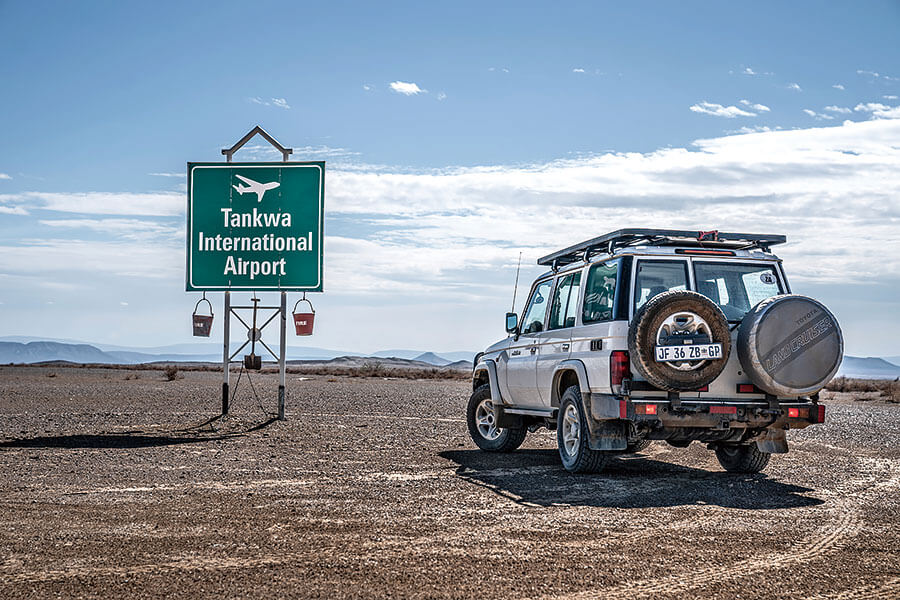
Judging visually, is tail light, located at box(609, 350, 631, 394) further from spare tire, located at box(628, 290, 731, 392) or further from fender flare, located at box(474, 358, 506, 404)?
fender flare, located at box(474, 358, 506, 404)

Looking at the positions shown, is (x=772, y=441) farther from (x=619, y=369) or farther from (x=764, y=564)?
(x=764, y=564)

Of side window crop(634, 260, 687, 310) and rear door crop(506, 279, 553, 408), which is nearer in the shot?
side window crop(634, 260, 687, 310)

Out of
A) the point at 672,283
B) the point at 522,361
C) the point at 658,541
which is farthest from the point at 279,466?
the point at 658,541

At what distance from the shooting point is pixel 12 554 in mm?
6254

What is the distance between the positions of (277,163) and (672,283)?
372 inches

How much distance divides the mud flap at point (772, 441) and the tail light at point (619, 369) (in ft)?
5.71

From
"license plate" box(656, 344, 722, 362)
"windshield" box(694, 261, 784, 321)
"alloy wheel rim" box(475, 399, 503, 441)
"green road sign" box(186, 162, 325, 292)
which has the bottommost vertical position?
"alloy wheel rim" box(475, 399, 503, 441)

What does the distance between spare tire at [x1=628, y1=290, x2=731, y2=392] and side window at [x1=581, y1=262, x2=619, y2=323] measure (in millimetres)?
747

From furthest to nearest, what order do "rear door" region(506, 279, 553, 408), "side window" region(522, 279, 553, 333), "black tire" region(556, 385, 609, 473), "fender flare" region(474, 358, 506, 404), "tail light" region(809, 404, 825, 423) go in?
"fender flare" region(474, 358, 506, 404)
"side window" region(522, 279, 553, 333)
"rear door" region(506, 279, 553, 408)
"black tire" region(556, 385, 609, 473)
"tail light" region(809, 404, 825, 423)

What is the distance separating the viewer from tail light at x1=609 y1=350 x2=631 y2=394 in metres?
9.73

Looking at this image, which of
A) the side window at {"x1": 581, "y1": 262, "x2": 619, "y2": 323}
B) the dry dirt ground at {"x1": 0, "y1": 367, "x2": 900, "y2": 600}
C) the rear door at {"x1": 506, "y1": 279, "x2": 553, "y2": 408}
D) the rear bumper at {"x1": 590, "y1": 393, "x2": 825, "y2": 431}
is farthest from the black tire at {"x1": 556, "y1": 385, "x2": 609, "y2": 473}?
the rear door at {"x1": 506, "y1": 279, "x2": 553, "y2": 408}

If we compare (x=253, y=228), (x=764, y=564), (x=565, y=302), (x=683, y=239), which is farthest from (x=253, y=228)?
(x=764, y=564)

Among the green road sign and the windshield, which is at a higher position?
the green road sign

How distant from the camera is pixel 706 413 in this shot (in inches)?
385
